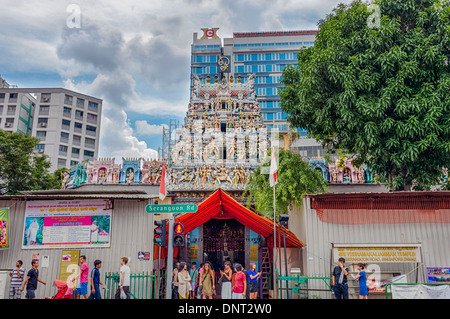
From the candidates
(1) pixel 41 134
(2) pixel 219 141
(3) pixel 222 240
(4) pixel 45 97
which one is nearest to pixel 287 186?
(3) pixel 222 240

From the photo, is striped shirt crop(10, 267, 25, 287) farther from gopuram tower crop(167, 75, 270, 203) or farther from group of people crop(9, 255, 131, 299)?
gopuram tower crop(167, 75, 270, 203)

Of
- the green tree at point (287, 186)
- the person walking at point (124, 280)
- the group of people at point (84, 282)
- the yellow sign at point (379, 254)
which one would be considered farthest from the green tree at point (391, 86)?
the group of people at point (84, 282)

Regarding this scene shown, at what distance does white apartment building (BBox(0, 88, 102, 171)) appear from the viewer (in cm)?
5425

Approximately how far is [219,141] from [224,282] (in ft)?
53.0

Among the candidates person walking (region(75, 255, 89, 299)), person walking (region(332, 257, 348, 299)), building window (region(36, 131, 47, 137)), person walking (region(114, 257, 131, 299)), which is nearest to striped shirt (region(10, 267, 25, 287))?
person walking (region(75, 255, 89, 299))

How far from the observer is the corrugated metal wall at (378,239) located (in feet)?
38.5

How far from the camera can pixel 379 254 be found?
11797 mm

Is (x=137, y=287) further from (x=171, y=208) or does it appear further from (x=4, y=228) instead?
(x=4, y=228)

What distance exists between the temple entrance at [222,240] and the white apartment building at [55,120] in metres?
41.3

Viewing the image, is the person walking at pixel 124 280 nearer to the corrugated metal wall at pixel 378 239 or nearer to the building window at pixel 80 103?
the corrugated metal wall at pixel 378 239
